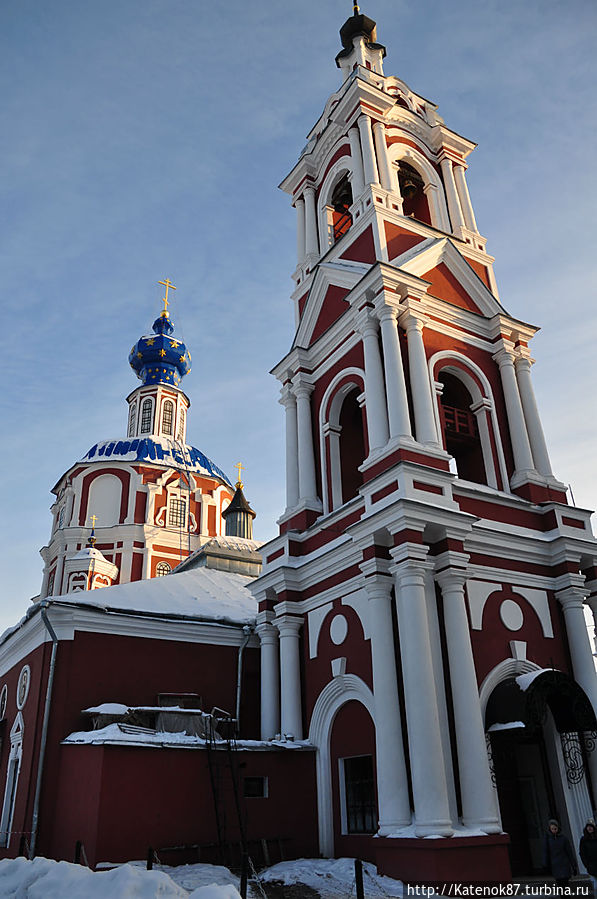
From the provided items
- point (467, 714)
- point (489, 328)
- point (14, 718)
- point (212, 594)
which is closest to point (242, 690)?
point (212, 594)

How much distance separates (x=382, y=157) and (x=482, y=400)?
5.83 m

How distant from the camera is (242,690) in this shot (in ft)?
49.9

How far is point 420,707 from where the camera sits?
32.7ft

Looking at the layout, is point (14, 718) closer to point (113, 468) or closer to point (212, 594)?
point (212, 594)

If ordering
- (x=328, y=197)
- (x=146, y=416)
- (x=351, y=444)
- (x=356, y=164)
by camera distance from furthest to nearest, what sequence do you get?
(x=146, y=416), (x=328, y=197), (x=356, y=164), (x=351, y=444)

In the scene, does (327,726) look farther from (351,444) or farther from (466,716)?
(351,444)

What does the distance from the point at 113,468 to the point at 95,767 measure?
20717 mm

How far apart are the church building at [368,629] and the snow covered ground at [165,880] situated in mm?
567

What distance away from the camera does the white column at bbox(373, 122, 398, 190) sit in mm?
15383

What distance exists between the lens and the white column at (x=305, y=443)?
14641mm

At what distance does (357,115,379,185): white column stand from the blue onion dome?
21921mm

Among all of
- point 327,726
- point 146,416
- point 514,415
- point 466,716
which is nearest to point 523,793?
point 466,716

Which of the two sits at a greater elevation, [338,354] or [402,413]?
[338,354]

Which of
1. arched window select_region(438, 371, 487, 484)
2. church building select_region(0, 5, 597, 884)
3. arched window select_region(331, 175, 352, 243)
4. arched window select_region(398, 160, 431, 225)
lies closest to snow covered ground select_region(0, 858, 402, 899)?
church building select_region(0, 5, 597, 884)
